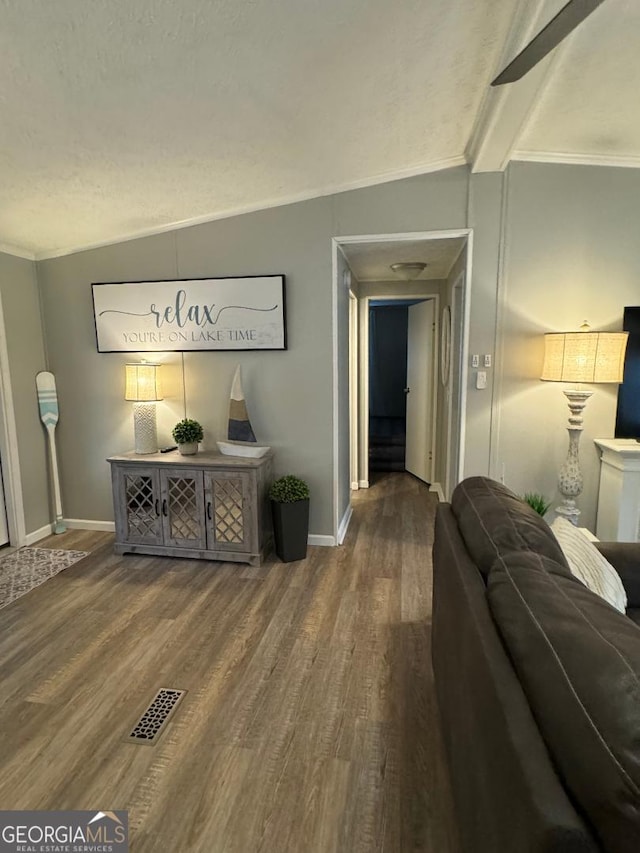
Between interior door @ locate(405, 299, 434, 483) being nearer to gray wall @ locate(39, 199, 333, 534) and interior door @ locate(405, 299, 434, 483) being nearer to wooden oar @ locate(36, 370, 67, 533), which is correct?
gray wall @ locate(39, 199, 333, 534)

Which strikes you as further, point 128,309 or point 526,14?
point 128,309

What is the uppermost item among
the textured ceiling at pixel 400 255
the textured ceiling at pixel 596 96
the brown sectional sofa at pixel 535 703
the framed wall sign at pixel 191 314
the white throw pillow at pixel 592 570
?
the textured ceiling at pixel 596 96

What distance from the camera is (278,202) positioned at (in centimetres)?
324

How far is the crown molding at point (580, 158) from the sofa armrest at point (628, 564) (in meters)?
2.45

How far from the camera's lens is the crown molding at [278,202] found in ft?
9.99

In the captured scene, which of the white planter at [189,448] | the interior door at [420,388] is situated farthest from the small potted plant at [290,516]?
the interior door at [420,388]

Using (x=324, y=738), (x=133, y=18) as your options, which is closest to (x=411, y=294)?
(x=133, y=18)

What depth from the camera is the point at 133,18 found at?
154 cm

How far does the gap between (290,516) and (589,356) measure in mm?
2164

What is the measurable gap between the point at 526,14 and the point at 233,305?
7.56ft

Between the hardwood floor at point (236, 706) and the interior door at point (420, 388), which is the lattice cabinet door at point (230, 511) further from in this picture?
the interior door at point (420, 388)

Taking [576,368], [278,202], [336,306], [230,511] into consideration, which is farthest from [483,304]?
[230,511]

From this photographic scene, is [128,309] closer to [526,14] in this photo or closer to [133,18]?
[133,18]

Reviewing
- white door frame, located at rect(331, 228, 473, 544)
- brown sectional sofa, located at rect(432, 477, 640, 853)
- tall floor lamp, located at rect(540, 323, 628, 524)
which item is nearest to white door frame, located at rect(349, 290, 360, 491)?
white door frame, located at rect(331, 228, 473, 544)
